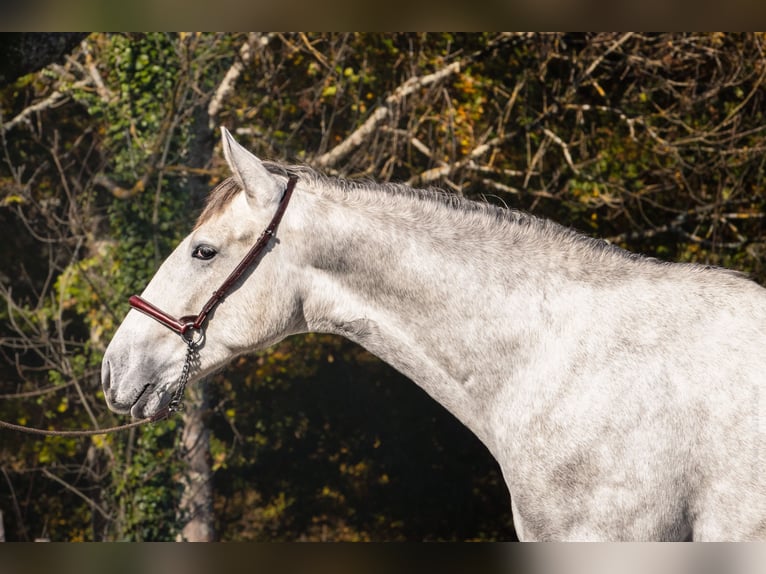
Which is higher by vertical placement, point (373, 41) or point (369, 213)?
point (373, 41)

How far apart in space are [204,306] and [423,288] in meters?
0.72

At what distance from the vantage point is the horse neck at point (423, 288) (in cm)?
219

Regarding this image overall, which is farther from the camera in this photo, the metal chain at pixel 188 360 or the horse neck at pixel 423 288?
the metal chain at pixel 188 360

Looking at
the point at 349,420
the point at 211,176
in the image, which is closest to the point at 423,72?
the point at 211,176

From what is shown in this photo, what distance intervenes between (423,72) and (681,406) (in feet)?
10.8

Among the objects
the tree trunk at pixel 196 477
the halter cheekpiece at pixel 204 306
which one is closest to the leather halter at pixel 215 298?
the halter cheekpiece at pixel 204 306

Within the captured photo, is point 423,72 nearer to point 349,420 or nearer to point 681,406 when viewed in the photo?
point 349,420

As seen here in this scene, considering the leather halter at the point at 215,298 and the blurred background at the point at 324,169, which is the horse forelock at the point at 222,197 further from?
the blurred background at the point at 324,169

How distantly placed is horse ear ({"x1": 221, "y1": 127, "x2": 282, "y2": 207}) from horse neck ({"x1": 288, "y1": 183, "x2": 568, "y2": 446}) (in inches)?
4.9

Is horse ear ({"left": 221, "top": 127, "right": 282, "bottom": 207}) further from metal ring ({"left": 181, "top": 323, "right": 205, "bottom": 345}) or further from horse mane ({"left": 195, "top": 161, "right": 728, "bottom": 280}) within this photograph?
metal ring ({"left": 181, "top": 323, "right": 205, "bottom": 345})

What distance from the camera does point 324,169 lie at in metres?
4.66

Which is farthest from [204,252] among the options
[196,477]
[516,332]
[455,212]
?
[196,477]

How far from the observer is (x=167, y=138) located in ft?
15.3
